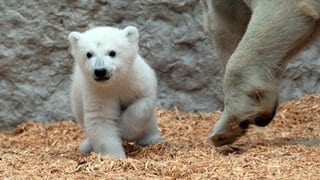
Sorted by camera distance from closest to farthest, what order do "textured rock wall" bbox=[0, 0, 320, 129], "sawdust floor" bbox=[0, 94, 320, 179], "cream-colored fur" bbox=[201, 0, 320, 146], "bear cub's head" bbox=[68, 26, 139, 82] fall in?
"sawdust floor" bbox=[0, 94, 320, 179], "cream-colored fur" bbox=[201, 0, 320, 146], "bear cub's head" bbox=[68, 26, 139, 82], "textured rock wall" bbox=[0, 0, 320, 129]

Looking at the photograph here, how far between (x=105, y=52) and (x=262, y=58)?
894mm

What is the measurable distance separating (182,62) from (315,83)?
115cm

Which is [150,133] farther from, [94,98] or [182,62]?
[182,62]

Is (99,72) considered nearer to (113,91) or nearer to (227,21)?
(113,91)

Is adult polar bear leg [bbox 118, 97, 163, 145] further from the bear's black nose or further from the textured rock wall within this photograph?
the textured rock wall

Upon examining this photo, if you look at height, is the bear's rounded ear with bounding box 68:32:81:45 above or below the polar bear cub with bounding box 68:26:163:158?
above

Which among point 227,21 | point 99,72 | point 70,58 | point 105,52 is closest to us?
point 99,72

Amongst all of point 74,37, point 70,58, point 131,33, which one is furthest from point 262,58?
point 70,58

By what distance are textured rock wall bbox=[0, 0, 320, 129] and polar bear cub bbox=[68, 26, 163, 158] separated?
1647mm

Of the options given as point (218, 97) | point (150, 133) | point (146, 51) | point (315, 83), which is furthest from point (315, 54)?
point (150, 133)

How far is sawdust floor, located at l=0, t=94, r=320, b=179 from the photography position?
4.28m

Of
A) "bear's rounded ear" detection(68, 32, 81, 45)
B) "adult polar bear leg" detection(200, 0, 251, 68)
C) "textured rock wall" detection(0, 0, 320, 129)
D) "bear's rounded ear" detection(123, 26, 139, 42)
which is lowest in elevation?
"textured rock wall" detection(0, 0, 320, 129)

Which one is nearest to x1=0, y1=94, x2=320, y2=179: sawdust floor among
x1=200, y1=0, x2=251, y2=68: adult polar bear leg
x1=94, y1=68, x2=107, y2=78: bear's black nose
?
x1=94, y1=68, x2=107, y2=78: bear's black nose

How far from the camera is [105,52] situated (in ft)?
15.7
